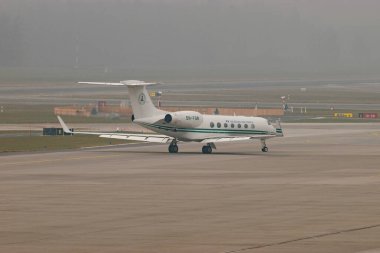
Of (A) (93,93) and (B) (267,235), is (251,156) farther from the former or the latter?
(A) (93,93)

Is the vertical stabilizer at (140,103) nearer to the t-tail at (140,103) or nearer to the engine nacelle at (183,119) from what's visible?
the t-tail at (140,103)

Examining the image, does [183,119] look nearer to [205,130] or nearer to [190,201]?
[205,130]

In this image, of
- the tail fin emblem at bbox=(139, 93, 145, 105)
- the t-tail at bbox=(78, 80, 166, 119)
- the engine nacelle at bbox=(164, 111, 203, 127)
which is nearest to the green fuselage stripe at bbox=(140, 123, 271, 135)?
the engine nacelle at bbox=(164, 111, 203, 127)

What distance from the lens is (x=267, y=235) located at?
36.6 metres

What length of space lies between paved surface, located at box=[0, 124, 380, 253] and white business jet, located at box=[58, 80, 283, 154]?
4.25 ft

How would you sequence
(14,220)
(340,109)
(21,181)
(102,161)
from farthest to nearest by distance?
(340,109) < (102,161) < (21,181) < (14,220)

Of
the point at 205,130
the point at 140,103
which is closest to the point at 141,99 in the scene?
the point at 140,103

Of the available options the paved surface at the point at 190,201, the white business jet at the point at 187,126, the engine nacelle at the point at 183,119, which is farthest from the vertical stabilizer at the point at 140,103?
the paved surface at the point at 190,201

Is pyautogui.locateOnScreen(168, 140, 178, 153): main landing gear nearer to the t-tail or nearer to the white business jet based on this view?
the white business jet

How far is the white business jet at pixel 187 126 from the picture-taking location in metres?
78.8

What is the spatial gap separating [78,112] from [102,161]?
204 feet

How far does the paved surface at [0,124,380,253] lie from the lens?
3544cm

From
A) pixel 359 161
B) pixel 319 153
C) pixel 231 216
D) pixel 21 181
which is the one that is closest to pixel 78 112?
pixel 319 153

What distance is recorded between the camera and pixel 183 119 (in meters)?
79.1
